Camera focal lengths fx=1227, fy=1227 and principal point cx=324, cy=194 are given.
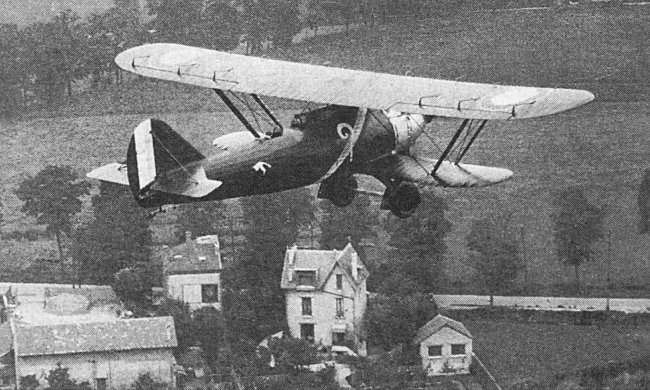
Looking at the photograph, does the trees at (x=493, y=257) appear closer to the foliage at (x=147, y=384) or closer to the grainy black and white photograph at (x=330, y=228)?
the grainy black and white photograph at (x=330, y=228)

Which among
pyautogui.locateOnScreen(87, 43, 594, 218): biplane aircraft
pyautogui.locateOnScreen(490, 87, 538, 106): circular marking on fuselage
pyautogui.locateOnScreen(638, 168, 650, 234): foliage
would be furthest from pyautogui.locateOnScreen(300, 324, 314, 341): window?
pyautogui.locateOnScreen(490, 87, 538, 106): circular marking on fuselage

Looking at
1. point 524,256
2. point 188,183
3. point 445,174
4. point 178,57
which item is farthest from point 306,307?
point 188,183

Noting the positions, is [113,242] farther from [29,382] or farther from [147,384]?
[147,384]

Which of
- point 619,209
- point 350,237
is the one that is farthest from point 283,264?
point 619,209

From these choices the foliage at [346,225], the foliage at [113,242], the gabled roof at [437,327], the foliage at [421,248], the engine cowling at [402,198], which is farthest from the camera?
the foliage at [346,225]

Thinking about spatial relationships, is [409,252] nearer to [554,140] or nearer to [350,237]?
[350,237]

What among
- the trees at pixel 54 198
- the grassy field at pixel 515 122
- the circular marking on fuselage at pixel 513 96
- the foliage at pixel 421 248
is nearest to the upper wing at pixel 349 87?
the circular marking on fuselage at pixel 513 96
